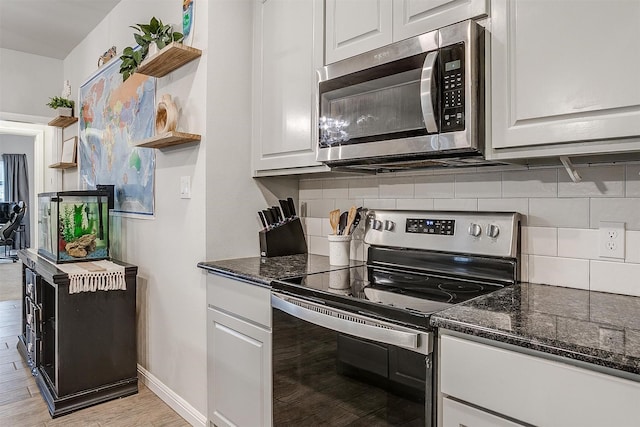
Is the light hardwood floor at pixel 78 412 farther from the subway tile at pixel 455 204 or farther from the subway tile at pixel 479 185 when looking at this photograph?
the subway tile at pixel 479 185

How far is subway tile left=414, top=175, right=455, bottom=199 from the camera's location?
1810 mm

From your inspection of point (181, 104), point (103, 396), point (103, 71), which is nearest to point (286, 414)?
point (103, 396)

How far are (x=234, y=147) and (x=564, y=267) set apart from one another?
63.4 inches

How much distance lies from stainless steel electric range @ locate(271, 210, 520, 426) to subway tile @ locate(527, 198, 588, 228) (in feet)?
0.26

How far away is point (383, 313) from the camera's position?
1229 millimetres

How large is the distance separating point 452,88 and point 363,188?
2.81ft

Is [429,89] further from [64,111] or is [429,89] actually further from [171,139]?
[64,111]

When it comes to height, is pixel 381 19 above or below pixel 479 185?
above

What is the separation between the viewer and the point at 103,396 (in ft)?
8.11

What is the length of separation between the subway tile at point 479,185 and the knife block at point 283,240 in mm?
932

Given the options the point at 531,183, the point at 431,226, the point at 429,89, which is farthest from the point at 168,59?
the point at 531,183

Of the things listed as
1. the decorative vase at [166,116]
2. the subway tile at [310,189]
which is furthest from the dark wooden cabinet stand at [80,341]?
the subway tile at [310,189]

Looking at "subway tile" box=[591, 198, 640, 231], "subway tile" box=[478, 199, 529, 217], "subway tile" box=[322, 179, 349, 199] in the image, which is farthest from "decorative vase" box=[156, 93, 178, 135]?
"subway tile" box=[591, 198, 640, 231]

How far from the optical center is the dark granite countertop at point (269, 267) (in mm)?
1781
